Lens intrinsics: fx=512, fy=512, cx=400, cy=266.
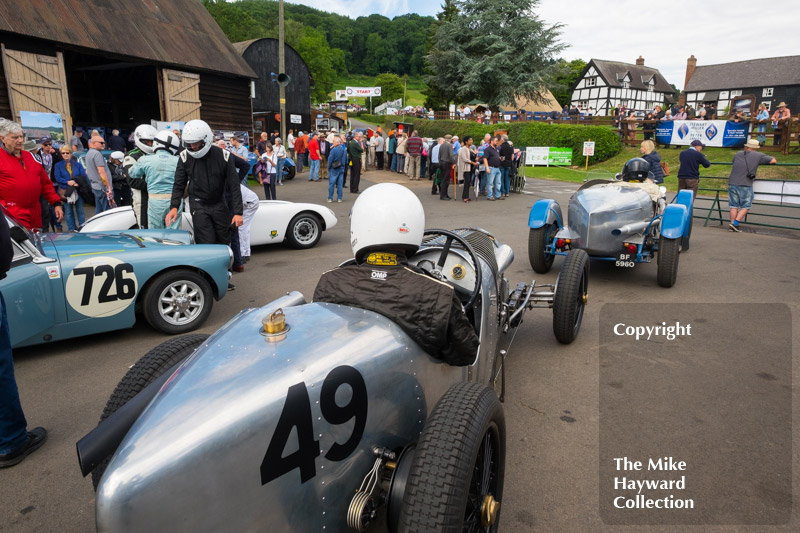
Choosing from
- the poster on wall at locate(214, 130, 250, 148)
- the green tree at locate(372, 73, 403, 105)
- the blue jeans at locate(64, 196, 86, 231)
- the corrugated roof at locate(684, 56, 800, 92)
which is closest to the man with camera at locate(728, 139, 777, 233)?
the blue jeans at locate(64, 196, 86, 231)

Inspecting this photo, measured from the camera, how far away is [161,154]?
6371mm

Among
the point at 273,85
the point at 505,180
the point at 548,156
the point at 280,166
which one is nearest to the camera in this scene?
the point at 505,180

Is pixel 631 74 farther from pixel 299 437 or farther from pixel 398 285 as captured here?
pixel 299 437

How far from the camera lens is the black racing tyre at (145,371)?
8.00 feet

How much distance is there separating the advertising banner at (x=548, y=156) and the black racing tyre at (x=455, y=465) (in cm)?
2609

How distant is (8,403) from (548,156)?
2681 centimetres

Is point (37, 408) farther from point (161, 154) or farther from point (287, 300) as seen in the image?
point (161, 154)

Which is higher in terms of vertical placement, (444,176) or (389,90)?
(389,90)

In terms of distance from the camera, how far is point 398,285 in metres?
2.43

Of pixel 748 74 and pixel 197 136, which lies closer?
pixel 197 136

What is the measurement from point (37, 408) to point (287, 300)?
2496mm

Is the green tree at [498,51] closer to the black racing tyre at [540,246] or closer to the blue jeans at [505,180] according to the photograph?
the blue jeans at [505,180]

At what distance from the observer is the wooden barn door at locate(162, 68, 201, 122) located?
1625 cm

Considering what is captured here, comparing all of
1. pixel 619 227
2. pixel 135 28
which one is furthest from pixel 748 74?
pixel 619 227
